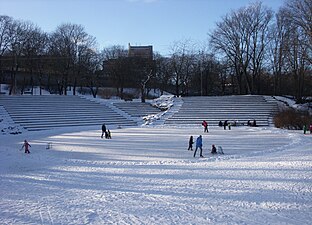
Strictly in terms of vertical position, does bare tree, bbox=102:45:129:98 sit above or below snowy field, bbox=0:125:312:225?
above

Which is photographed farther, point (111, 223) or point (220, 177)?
point (220, 177)

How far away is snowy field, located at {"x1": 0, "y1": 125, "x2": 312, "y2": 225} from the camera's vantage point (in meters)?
7.64

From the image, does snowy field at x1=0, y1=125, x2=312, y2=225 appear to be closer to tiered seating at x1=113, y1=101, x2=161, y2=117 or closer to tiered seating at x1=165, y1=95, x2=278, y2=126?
tiered seating at x1=165, y1=95, x2=278, y2=126

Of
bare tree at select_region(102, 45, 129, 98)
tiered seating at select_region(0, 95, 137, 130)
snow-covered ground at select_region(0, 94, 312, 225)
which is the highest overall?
bare tree at select_region(102, 45, 129, 98)

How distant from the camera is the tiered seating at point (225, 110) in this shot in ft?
123

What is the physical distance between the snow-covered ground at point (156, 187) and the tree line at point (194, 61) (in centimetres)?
2880

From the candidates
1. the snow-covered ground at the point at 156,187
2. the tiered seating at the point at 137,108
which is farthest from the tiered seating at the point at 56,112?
the snow-covered ground at the point at 156,187

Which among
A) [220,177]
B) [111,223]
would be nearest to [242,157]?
[220,177]

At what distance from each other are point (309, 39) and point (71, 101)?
31095 mm

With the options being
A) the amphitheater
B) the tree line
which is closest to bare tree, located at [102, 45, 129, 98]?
the tree line

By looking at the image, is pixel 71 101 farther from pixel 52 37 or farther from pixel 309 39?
pixel 309 39

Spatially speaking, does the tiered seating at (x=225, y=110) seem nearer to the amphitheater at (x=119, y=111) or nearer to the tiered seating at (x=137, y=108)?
the amphitheater at (x=119, y=111)

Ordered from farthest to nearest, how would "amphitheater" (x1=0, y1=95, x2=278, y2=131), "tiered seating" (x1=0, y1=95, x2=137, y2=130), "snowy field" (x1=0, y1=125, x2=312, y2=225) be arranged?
"amphitheater" (x1=0, y1=95, x2=278, y2=131) < "tiered seating" (x1=0, y1=95, x2=137, y2=130) < "snowy field" (x1=0, y1=125, x2=312, y2=225)

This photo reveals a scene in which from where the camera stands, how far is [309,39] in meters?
37.6
